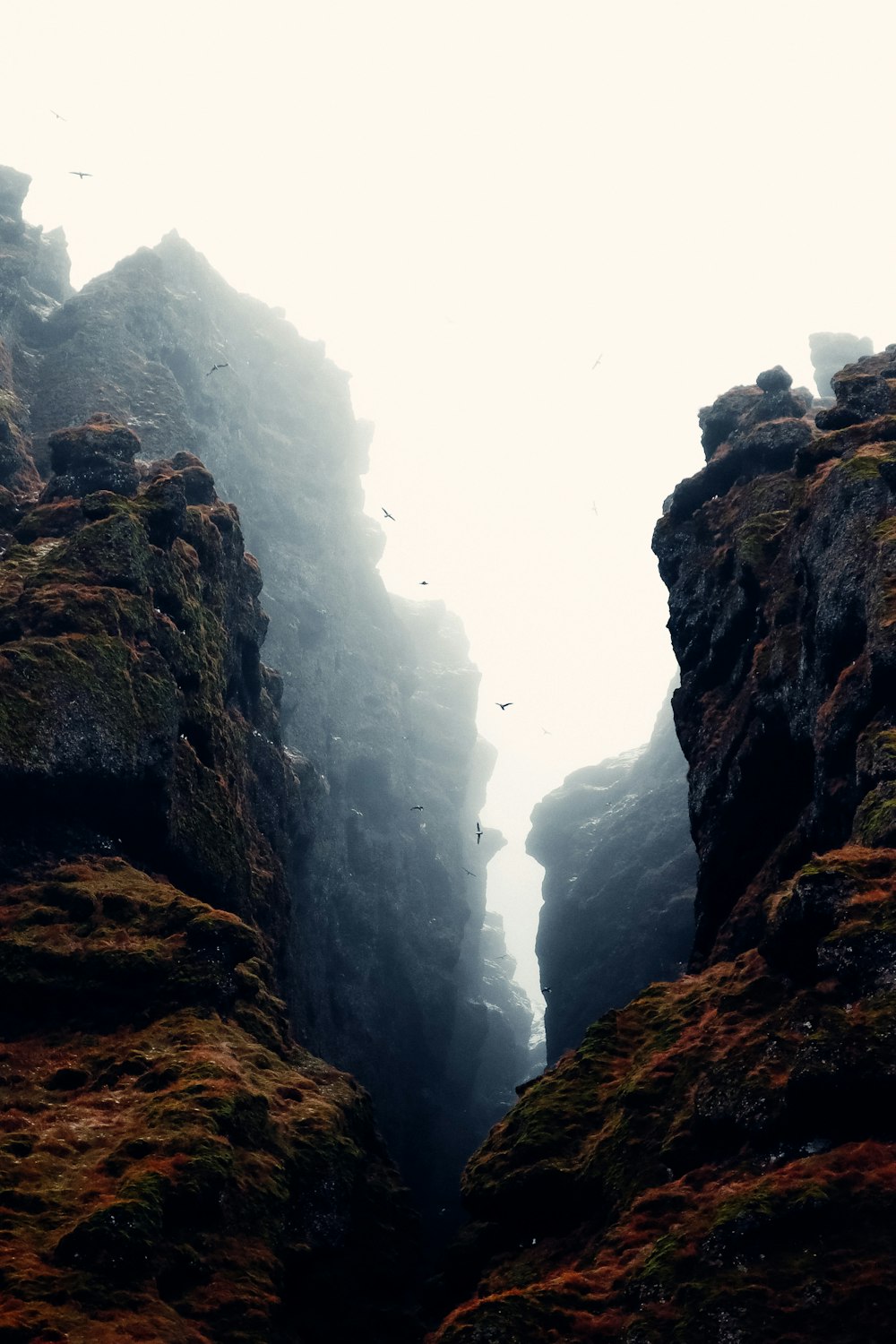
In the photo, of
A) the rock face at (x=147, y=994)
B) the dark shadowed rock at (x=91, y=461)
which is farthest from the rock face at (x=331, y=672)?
the rock face at (x=147, y=994)

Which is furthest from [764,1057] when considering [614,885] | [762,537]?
[614,885]

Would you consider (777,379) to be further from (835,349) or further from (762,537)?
(835,349)

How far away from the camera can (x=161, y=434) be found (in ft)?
344

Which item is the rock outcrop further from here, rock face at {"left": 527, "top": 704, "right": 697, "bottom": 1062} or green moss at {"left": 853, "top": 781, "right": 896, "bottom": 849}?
green moss at {"left": 853, "top": 781, "right": 896, "bottom": 849}

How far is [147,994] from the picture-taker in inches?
1604

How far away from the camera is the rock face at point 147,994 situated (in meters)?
26.9

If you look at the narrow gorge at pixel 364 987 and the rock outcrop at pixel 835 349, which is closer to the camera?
the narrow gorge at pixel 364 987

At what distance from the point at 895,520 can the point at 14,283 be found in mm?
116696

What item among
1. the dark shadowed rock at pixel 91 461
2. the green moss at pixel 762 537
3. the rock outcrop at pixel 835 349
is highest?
the rock outcrop at pixel 835 349

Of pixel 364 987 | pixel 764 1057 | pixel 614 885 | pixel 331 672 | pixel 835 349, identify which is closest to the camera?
pixel 764 1057

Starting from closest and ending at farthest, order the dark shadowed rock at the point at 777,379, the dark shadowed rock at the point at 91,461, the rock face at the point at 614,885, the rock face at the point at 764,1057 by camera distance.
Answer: the rock face at the point at 764,1057 < the dark shadowed rock at the point at 91,461 < the dark shadowed rock at the point at 777,379 < the rock face at the point at 614,885

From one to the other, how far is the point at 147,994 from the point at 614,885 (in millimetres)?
99790

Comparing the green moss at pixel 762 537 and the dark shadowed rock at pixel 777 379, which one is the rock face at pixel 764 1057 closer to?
the green moss at pixel 762 537

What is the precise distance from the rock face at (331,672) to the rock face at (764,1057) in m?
38.9
